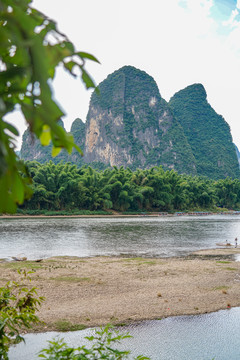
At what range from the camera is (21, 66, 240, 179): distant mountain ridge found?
12750cm

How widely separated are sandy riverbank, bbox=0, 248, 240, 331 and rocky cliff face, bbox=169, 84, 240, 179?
123117mm

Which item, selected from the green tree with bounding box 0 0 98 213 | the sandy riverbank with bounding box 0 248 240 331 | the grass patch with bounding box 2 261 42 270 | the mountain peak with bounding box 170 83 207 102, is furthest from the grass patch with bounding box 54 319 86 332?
the mountain peak with bounding box 170 83 207 102

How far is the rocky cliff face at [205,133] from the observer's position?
13475 cm

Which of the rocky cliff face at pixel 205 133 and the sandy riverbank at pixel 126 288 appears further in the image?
the rocky cliff face at pixel 205 133

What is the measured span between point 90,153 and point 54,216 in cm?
8853

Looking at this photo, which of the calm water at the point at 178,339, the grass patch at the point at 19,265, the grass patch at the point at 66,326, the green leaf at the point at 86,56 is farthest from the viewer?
the grass patch at the point at 19,265

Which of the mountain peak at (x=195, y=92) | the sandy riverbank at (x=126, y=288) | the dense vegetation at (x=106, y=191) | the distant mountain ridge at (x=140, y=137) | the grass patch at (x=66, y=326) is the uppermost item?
the mountain peak at (x=195, y=92)

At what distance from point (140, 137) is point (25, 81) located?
133 meters

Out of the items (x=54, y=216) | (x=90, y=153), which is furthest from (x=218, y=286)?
(x=90, y=153)

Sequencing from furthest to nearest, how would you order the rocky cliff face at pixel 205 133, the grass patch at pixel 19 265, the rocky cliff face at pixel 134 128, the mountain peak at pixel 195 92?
the mountain peak at pixel 195 92, the rocky cliff face at pixel 205 133, the rocky cliff face at pixel 134 128, the grass patch at pixel 19 265

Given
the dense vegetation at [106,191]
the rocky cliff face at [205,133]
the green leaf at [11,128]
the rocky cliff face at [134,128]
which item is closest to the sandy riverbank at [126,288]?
the green leaf at [11,128]

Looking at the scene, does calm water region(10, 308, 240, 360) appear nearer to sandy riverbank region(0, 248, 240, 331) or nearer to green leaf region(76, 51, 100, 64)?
sandy riverbank region(0, 248, 240, 331)

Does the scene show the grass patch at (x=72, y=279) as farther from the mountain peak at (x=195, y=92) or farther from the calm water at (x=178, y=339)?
the mountain peak at (x=195, y=92)

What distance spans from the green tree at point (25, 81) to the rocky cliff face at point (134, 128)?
405ft
